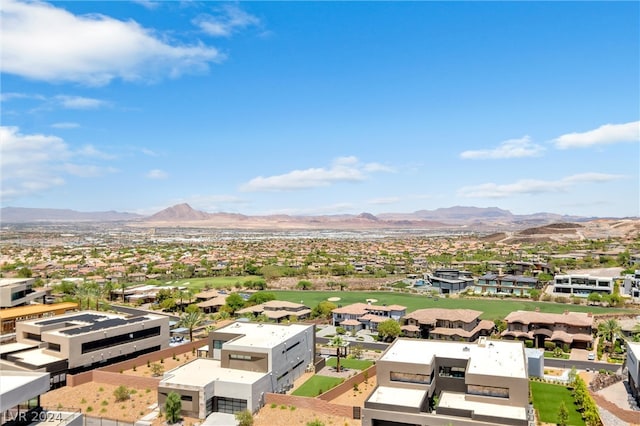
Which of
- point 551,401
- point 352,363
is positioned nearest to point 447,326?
point 352,363

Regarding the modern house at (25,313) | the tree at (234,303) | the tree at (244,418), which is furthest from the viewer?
the tree at (234,303)

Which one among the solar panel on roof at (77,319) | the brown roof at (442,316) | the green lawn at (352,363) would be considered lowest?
the green lawn at (352,363)

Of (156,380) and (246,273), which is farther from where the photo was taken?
(246,273)

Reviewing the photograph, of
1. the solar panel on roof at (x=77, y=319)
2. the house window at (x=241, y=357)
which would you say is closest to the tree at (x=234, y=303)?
the solar panel on roof at (x=77, y=319)

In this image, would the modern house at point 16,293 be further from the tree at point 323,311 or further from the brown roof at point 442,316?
the brown roof at point 442,316

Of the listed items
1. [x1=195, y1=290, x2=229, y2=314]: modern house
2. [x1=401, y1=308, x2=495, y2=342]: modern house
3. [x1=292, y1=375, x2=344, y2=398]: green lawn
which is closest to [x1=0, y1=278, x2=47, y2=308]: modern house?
[x1=195, y1=290, x2=229, y2=314]: modern house

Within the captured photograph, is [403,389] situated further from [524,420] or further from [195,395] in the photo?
[195,395]

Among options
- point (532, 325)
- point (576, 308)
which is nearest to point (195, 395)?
point (532, 325)
